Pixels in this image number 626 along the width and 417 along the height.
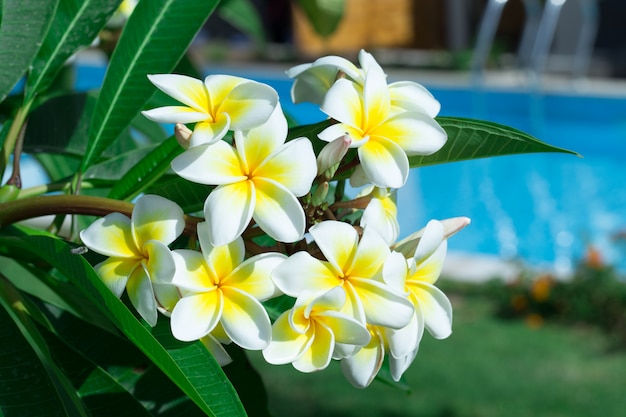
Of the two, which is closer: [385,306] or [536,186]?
[385,306]

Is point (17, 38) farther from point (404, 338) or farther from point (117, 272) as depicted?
point (404, 338)

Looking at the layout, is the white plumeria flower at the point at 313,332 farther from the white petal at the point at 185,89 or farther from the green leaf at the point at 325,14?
the green leaf at the point at 325,14

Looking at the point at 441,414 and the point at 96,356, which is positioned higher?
the point at 441,414

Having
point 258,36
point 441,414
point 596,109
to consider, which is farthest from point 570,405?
point 596,109

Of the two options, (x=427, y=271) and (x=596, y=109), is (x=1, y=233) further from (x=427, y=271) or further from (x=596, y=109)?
(x=596, y=109)

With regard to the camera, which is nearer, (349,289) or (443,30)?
(349,289)

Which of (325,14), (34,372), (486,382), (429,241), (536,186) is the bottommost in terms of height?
(34,372)

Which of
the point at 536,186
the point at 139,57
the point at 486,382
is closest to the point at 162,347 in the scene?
the point at 139,57
